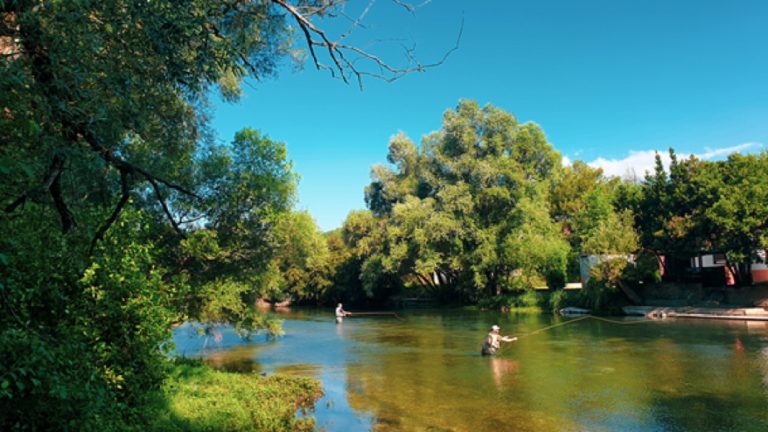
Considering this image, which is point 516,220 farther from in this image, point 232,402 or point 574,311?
point 232,402

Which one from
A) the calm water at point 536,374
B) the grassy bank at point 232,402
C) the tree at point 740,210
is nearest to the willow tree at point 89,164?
the grassy bank at point 232,402

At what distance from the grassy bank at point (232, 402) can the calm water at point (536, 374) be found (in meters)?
0.86

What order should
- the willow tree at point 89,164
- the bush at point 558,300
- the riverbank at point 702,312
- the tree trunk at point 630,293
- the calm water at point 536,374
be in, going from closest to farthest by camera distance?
the willow tree at point 89,164, the calm water at point 536,374, the riverbank at point 702,312, the tree trunk at point 630,293, the bush at point 558,300

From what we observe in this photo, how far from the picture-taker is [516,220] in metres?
40.6

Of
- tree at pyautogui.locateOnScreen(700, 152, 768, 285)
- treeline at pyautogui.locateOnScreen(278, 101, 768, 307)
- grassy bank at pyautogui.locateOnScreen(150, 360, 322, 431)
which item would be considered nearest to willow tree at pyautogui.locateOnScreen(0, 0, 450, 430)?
grassy bank at pyautogui.locateOnScreen(150, 360, 322, 431)

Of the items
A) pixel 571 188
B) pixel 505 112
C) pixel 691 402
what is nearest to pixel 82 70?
pixel 691 402

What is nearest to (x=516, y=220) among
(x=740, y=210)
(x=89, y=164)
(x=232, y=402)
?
(x=740, y=210)

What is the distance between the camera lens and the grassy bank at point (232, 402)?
9.90 meters

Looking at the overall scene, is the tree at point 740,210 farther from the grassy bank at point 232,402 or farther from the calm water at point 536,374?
the grassy bank at point 232,402

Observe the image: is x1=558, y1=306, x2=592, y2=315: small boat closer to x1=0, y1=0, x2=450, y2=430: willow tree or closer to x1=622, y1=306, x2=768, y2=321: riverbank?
x1=622, y1=306, x2=768, y2=321: riverbank

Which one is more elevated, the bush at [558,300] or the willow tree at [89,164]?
the willow tree at [89,164]

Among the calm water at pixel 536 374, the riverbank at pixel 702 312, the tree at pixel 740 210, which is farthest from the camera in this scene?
the riverbank at pixel 702 312

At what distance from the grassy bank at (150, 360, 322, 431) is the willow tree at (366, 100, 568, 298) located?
88.3 ft

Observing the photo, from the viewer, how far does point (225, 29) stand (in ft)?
26.8
